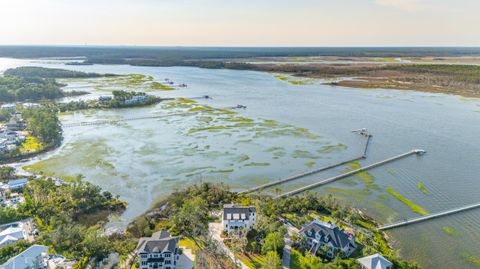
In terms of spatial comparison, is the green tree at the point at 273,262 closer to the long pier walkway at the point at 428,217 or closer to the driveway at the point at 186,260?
the driveway at the point at 186,260

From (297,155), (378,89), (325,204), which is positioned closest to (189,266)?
(325,204)

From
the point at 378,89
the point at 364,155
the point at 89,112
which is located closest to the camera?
the point at 364,155

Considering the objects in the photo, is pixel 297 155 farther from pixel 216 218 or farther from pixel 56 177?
pixel 56 177

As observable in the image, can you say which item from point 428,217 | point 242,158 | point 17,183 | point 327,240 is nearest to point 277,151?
point 242,158

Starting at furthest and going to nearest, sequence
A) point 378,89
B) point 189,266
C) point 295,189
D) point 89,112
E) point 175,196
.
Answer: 1. point 378,89
2. point 89,112
3. point 295,189
4. point 175,196
5. point 189,266

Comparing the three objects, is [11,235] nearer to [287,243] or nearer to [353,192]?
[287,243]

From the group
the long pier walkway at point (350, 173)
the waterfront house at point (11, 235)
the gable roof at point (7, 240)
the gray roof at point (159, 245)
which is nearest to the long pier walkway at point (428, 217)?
the long pier walkway at point (350, 173)
